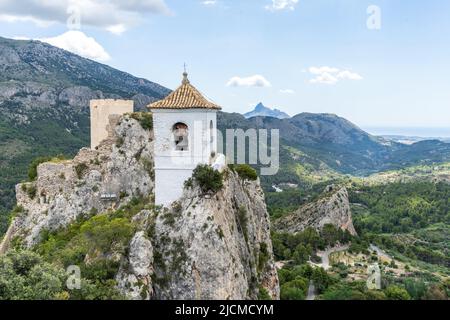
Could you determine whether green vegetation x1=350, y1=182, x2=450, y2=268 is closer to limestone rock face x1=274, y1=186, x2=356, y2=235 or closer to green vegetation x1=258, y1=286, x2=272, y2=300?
limestone rock face x1=274, y1=186, x2=356, y2=235

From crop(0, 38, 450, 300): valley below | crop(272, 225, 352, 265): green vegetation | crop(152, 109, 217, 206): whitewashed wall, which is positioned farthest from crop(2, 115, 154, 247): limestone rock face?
crop(272, 225, 352, 265): green vegetation

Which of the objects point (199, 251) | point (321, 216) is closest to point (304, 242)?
point (321, 216)

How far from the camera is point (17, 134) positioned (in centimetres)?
18175

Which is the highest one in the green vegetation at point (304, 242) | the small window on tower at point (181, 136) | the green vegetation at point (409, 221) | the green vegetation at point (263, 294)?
the small window on tower at point (181, 136)

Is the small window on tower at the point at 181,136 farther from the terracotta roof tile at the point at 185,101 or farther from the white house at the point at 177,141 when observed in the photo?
the terracotta roof tile at the point at 185,101

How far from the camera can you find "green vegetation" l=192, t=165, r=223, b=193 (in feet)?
91.7

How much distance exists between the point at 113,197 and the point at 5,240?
11533 mm

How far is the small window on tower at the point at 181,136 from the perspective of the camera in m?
29.4

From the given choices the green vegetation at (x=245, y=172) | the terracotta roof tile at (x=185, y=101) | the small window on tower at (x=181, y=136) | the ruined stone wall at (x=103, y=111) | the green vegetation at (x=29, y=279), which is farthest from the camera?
the ruined stone wall at (x=103, y=111)

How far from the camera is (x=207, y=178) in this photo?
2792cm

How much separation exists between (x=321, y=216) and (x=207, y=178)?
317ft

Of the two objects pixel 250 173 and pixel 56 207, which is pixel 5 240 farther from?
pixel 250 173

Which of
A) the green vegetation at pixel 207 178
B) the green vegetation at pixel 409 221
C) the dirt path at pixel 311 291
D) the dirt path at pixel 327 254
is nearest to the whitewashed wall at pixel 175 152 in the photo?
the green vegetation at pixel 207 178
